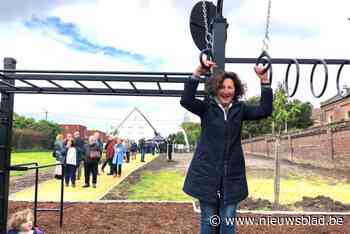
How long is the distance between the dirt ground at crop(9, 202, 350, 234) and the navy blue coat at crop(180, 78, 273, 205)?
3.41m

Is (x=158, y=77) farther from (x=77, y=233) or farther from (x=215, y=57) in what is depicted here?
(x=77, y=233)

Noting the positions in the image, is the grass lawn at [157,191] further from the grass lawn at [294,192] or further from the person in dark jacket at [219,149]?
the person in dark jacket at [219,149]

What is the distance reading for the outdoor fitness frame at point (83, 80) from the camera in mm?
3051

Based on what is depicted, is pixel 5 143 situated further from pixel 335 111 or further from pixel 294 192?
pixel 335 111

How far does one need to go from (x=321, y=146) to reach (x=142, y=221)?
19.3 m

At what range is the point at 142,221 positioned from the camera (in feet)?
22.2

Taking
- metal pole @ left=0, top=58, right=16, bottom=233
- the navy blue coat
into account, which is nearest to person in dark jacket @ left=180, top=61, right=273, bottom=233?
the navy blue coat

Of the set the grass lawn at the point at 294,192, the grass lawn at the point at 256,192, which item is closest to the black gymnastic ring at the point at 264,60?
the grass lawn at the point at 256,192

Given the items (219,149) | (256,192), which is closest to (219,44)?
(219,149)

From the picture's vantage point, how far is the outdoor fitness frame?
3.05 metres

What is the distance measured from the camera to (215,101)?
2979 millimetres

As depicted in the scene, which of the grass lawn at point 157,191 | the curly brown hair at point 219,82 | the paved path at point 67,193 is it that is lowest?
the paved path at point 67,193

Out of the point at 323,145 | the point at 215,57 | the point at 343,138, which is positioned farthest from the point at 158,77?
the point at 323,145

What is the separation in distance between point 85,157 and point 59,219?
6.34m
